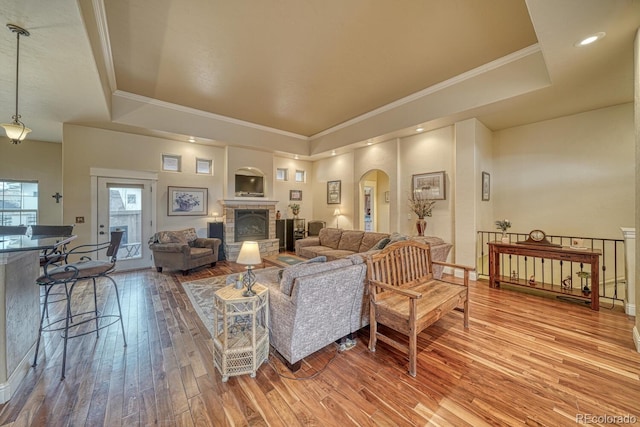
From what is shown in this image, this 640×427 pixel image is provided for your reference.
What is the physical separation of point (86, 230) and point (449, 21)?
748 centimetres

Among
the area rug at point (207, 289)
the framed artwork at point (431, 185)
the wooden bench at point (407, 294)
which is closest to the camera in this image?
the wooden bench at point (407, 294)

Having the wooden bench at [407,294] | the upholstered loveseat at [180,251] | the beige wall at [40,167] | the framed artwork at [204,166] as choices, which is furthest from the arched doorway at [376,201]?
the beige wall at [40,167]

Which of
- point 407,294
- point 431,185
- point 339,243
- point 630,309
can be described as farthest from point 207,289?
point 630,309

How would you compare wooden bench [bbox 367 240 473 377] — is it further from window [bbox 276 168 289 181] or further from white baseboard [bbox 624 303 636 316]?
window [bbox 276 168 289 181]

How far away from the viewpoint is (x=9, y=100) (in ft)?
11.7

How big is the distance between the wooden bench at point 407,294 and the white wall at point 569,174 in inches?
140

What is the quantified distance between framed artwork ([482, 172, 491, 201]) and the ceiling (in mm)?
1143

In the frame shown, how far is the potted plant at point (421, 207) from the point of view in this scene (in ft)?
16.9

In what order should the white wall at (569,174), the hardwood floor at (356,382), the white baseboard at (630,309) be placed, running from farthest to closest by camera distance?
the white wall at (569,174) → the white baseboard at (630,309) → the hardwood floor at (356,382)

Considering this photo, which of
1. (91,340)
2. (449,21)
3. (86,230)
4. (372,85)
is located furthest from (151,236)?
(449,21)

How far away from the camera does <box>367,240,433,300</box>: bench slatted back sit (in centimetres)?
247

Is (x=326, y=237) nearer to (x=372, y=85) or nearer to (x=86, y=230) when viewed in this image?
(x=372, y=85)

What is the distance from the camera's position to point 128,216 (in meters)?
5.44

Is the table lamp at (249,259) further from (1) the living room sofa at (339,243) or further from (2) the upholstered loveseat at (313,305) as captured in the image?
(1) the living room sofa at (339,243)
